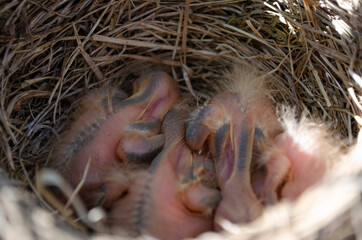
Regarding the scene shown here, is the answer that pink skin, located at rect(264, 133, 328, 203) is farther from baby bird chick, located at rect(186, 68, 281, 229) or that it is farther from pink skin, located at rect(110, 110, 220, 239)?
pink skin, located at rect(110, 110, 220, 239)

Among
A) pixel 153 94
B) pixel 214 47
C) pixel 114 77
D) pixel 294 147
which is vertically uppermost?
pixel 294 147

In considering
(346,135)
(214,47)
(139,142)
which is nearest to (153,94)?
(139,142)

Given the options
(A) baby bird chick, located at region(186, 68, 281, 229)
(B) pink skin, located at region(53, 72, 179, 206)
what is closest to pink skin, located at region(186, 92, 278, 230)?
(A) baby bird chick, located at region(186, 68, 281, 229)

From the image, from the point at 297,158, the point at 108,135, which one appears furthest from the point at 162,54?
the point at 297,158

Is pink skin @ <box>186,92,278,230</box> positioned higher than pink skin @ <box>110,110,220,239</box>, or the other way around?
pink skin @ <box>186,92,278,230</box>

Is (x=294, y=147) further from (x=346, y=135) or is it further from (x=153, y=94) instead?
(x=153, y=94)
